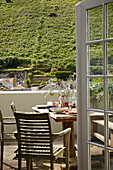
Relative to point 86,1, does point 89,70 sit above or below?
below

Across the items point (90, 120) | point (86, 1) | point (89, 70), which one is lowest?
point (90, 120)

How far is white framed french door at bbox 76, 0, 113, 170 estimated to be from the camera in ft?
8.22

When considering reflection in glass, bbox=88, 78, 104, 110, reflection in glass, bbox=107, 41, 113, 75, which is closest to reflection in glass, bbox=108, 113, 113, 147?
reflection in glass, bbox=88, 78, 104, 110

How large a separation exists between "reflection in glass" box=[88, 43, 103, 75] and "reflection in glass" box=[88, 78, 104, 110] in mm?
68

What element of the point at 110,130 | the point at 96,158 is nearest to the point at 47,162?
the point at 96,158

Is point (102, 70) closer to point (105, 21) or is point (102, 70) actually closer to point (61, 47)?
point (105, 21)

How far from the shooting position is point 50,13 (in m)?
19.3

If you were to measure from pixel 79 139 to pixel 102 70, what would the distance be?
0.64 metres

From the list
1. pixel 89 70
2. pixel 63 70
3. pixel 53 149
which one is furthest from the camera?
pixel 63 70

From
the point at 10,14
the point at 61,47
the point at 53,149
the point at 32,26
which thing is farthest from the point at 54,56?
the point at 53,149

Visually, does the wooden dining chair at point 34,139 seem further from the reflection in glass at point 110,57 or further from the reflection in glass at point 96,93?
the reflection in glass at point 110,57

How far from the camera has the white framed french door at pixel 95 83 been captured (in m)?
2.51

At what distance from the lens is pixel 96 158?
265 centimetres

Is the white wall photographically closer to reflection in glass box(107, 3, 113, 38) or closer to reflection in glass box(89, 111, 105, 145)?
reflection in glass box(89, 111, 105, 145)
